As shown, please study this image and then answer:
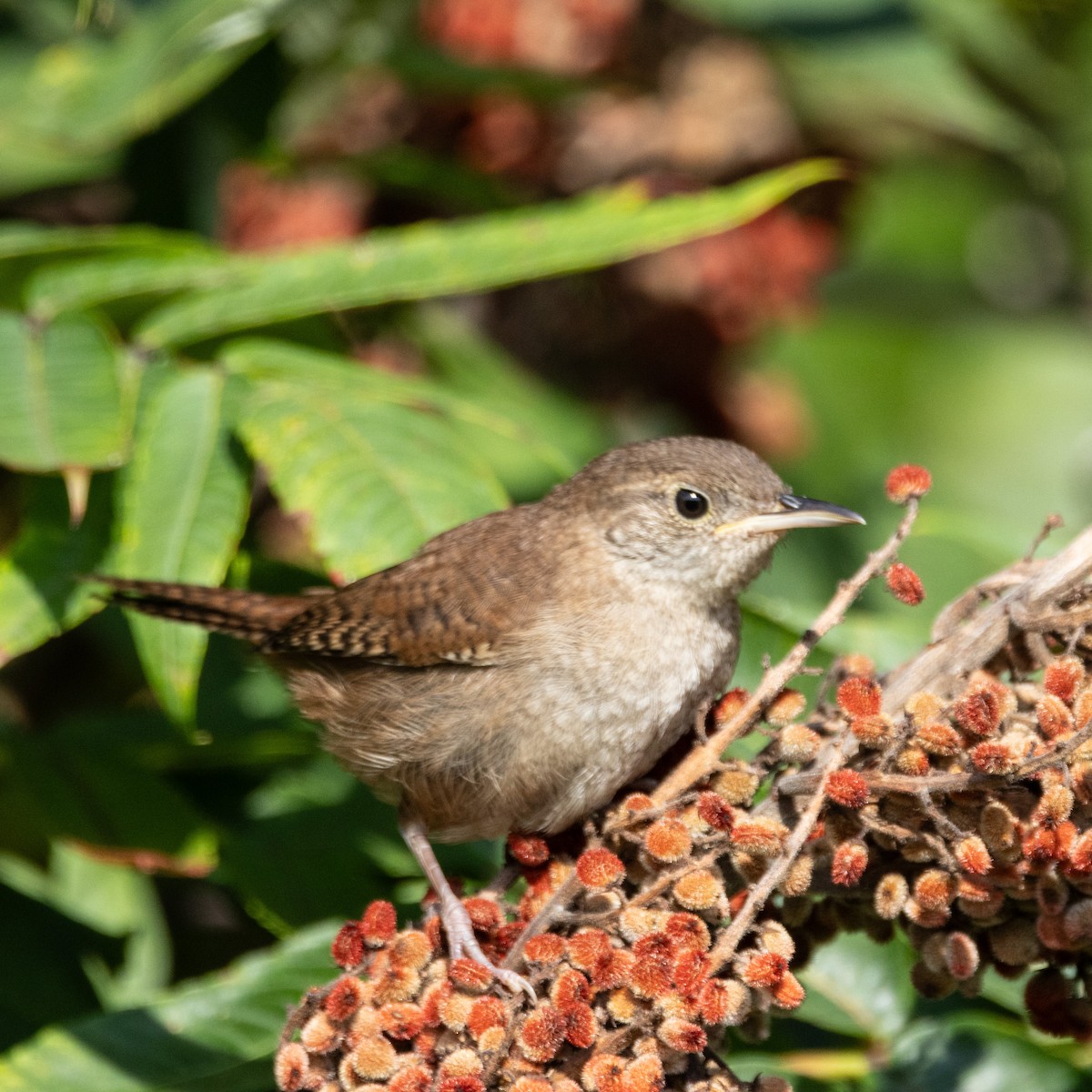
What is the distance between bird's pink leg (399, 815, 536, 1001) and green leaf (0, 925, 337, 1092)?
0.98 ft

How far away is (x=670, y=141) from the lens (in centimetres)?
520

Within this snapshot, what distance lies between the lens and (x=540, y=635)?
2.71m

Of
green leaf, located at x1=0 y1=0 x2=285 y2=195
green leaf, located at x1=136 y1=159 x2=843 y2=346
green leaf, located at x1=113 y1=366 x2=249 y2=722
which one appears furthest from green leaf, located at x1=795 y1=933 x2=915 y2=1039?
green leaf, located at x1=0 y1=0 x2=285 y2=195

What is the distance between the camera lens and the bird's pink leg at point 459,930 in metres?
2.10

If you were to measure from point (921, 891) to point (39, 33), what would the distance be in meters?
3.87

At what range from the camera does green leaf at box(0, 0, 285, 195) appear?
10.8 ft

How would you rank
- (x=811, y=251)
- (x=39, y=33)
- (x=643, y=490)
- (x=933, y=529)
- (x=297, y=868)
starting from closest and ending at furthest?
1. (x=643, y=490)
2. (x=297, y=868)
3. (x=933, y=529)
4. (x=39, y=33)
5. (x=811, y=251)

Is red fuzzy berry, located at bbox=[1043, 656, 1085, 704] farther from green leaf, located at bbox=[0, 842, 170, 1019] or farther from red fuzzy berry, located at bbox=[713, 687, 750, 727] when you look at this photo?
green leaf, located at bbox=[0, 842, 170, 1019]

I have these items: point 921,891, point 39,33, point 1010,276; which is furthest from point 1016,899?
point 1010,276

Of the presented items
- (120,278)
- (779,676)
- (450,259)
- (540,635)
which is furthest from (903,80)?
(779,676)

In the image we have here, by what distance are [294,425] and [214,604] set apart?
42cm

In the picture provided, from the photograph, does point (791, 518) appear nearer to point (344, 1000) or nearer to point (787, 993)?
point (787, 993)

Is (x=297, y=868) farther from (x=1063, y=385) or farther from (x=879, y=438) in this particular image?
(x=1063, y=385)

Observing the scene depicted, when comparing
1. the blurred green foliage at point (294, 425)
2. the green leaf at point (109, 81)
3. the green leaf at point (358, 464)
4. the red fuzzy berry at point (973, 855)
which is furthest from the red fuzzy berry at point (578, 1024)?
the green leaf at point (109, 81)
